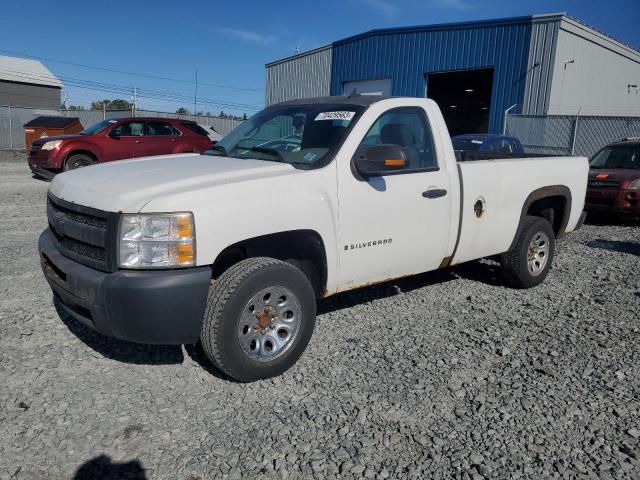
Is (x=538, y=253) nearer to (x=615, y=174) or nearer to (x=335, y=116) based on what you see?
(x=335, y=116)

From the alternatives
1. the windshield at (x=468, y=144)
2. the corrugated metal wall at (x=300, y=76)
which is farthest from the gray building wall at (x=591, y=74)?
the corrugated metal wall at (x=300, y=76)

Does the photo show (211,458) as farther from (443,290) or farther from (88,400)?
(443,290)

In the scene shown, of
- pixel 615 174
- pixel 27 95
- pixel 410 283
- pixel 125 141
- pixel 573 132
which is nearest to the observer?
pixel 410 283

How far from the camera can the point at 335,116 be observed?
13.8 feet

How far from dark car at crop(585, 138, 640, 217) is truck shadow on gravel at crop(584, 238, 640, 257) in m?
1.66

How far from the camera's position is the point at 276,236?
3629mm

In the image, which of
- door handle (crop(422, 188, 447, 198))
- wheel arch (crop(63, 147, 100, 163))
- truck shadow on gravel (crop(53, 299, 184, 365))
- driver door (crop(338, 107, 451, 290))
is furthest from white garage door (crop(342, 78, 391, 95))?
truck shadow on gravel (crop(53, 299, 184, 365))

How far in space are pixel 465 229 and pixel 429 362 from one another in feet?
4.49

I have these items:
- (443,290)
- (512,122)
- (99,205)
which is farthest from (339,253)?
(512,122)

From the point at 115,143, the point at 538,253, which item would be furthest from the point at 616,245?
the point at 115,143

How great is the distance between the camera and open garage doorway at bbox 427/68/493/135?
26475mm

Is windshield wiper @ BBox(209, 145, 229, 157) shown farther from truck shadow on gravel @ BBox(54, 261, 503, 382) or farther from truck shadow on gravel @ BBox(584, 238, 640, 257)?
truck shadow on gravel @ BBox(584, 238, 640, 257)

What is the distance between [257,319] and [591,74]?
24.8 meters

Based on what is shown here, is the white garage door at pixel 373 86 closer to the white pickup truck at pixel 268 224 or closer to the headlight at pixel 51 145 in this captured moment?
the headlight at pixel 51 145
